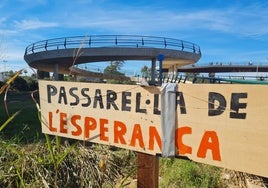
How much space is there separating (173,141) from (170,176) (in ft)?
6.04

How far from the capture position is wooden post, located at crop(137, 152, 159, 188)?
1652 mm

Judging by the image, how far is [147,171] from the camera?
5.45ft

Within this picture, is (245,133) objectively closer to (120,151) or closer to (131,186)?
(131,186)

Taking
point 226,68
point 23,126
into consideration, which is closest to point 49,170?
point 23,126

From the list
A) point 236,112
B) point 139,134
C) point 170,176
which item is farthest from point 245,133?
point 170,176

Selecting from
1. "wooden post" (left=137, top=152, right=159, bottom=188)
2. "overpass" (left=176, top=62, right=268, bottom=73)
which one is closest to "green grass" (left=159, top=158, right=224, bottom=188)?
"wooden post" (left=137, top=152, right=159, bottom=188)

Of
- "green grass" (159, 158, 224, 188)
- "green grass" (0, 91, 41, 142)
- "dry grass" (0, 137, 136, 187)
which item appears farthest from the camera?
"green grass" (0, 91, 41, 142)

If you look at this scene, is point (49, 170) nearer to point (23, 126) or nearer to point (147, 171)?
point (147, 171)

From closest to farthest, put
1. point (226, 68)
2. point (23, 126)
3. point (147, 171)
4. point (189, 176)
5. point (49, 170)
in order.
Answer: point (147, 171)
point (49, 170)
point (189, 176)
point (23, 126)
point (226, 68)

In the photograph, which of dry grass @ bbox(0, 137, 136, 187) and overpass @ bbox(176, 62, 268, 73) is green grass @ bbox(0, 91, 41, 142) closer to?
dry grass @ bbox(0, 137, 136, 187)

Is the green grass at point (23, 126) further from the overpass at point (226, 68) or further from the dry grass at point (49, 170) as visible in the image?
the overpass at point (226, 68)

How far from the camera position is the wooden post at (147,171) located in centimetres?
165

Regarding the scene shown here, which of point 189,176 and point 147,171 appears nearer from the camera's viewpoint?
point 147,171

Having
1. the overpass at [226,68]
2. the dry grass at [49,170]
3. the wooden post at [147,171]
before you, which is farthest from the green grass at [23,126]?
the overpass at [226,68]
